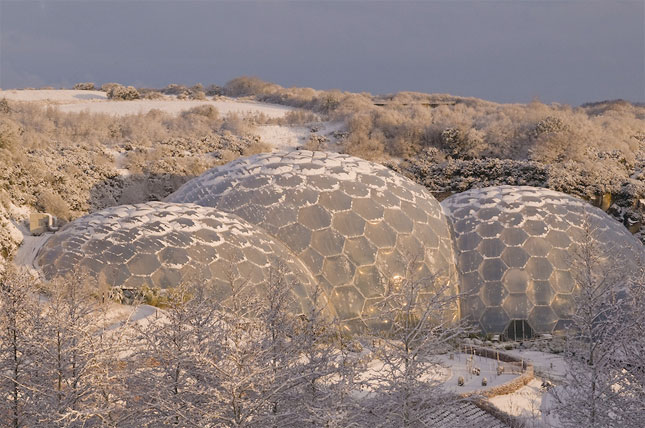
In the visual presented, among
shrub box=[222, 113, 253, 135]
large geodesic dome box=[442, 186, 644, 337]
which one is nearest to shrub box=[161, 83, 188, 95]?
shrub box=[222, 113, 253, 135]

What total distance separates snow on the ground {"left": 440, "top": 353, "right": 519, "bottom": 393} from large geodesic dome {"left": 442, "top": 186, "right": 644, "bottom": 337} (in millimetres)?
1058

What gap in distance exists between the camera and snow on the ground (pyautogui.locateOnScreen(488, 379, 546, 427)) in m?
9.43

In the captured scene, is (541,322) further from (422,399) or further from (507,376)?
(422,399)

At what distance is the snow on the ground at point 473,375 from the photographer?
34.7 feet

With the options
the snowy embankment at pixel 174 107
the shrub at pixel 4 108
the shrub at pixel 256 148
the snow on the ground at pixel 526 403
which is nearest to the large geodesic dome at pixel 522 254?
the snow on the ground at pixel 526 403

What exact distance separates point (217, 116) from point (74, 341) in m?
28.2

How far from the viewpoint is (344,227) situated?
41.3 ft

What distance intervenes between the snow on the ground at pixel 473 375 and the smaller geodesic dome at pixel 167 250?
3.08 m

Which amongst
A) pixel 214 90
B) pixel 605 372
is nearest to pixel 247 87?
pixel 214 90

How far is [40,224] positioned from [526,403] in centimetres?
1036

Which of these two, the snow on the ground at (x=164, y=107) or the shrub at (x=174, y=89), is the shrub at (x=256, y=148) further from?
the shrub at (x=174, y=89)

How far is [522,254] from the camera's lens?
1388 centimetres

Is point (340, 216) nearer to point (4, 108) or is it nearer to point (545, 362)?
point (545, 362)

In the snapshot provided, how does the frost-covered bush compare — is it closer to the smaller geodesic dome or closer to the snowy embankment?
the smaller geodesic dome
